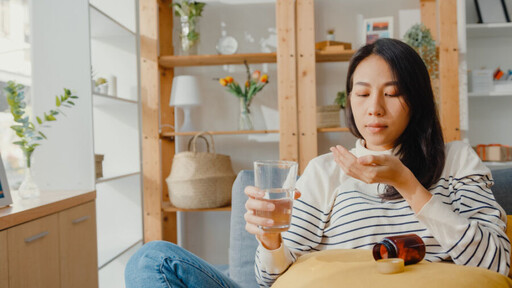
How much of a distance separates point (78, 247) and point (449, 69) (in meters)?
2.50

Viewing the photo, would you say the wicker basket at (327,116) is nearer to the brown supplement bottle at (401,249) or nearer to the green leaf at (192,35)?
the green leaf at (192,35)

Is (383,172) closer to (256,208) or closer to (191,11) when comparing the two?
(256,208)

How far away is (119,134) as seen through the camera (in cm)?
307

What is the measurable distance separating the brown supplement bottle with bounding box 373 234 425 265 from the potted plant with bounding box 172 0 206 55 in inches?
101

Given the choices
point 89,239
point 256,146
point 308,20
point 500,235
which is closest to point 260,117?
point 256,146

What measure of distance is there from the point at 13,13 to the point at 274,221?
222 centimetres

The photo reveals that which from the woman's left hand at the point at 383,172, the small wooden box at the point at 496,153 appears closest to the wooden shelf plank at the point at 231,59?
the small wooden box at the point at 496,153

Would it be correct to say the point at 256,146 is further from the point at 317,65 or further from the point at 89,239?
the point at 89,239

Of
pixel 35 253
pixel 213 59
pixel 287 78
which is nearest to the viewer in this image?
pixel 35 253

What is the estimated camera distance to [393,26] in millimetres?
3330

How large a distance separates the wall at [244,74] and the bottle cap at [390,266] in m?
2.66

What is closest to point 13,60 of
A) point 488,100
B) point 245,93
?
point 245,93

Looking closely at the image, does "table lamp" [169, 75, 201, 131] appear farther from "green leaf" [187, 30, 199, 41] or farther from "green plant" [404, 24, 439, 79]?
"green plant" [404, 24, 439, 79]

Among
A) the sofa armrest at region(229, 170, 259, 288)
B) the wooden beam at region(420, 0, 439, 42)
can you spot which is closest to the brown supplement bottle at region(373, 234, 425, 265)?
the sofa armrest at region(229, 170, 259, 288)
